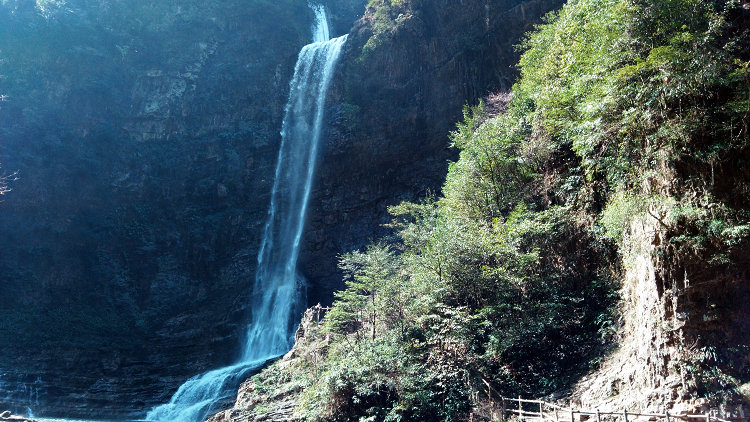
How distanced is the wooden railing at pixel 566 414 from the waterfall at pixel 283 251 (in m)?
13.1

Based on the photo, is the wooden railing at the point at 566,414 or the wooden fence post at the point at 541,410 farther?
the wooden fence post at the point at 541,410

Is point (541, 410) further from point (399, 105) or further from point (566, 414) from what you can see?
point (399, 105)

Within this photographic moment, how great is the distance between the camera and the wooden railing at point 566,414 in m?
7.84

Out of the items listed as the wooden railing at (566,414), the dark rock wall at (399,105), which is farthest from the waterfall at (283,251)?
the wooden railing at (566,414)

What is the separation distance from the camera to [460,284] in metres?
13.2

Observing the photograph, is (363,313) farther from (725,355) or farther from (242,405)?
(725,355)

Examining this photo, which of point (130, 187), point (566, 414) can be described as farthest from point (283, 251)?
point (566, 414)

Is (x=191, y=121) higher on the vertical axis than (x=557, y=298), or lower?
higher

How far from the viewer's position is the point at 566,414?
9.95 metres

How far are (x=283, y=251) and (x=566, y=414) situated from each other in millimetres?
21240

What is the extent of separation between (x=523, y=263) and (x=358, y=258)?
666 centimetres

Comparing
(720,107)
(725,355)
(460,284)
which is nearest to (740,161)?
(720,107)

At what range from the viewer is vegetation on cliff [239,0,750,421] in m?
8.83

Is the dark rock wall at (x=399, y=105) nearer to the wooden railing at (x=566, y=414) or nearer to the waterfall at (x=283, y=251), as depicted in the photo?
the waterfall at (x=283, y=251)
